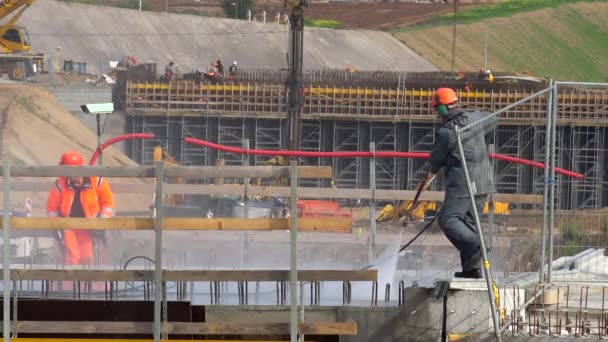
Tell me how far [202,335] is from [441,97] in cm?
256

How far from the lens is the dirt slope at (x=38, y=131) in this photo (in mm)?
44588

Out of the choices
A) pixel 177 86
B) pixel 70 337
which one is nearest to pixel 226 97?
pixel 177 86

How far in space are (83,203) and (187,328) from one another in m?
3.38

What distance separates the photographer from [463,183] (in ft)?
34.6

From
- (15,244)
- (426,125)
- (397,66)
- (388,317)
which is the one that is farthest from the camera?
(397,66)

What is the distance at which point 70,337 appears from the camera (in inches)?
410

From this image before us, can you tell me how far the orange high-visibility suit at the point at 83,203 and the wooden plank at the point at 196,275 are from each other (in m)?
2.34

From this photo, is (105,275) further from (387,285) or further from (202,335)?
(387,285)

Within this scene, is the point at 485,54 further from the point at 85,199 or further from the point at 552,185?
the point at 552,185

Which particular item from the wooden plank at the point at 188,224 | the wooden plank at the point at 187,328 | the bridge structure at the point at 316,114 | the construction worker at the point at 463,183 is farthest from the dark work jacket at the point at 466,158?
the bridge structure at the point at 316,114

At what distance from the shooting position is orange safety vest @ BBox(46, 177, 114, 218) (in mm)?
13070

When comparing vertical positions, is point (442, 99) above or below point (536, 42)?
below

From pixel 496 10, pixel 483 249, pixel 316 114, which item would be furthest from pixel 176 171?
pixel 496 10

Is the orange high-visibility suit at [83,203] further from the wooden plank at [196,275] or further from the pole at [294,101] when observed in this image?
the pole at [294,101]
